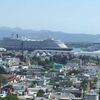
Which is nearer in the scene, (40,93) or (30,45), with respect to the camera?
(40,93)

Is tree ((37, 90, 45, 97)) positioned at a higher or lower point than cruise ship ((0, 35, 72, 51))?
higher

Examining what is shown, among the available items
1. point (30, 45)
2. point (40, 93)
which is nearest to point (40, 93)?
point (40, 93)

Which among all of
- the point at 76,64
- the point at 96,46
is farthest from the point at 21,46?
the point at 76,64

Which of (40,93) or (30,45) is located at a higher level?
(40,93)

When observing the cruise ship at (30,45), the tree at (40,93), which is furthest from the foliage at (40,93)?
the cruise ship at (30,45)

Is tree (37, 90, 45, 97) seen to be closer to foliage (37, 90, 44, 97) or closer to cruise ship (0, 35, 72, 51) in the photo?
foliage (37, 90, 44, 97)

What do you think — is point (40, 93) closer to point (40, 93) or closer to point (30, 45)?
point (40, 93)

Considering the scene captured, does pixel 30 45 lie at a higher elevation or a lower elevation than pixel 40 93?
lower

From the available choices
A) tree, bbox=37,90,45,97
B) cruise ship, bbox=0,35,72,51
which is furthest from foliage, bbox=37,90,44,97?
cruise ship, bbox=0,35,72,51

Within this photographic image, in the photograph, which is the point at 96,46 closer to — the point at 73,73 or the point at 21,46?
the point at 21,46

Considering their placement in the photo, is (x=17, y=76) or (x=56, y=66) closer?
(x=17, y=76)

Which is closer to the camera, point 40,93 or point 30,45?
point 40,93
